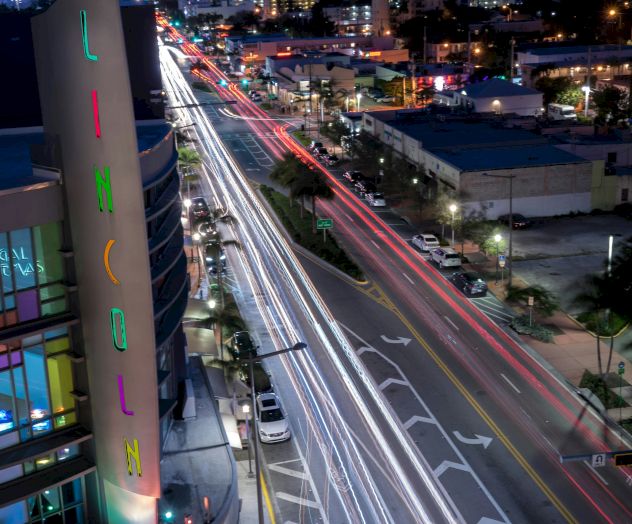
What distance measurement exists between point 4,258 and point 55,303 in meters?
2.61

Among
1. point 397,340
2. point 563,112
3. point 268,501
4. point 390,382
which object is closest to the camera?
point 268,501

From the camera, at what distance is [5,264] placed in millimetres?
27516

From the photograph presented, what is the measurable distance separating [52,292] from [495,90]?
92089 mm

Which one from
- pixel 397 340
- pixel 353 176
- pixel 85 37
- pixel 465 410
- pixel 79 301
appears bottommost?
pixel 465 410

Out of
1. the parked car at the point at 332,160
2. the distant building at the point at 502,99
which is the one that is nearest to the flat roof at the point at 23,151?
the parked car at the point at 332,160

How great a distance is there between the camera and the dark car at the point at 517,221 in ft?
240

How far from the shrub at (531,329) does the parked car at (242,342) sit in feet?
48.4

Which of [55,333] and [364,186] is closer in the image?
[55,333]

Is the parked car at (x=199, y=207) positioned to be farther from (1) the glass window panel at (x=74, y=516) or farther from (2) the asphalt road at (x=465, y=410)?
(1) the glass window panel at (x=74, y=516)

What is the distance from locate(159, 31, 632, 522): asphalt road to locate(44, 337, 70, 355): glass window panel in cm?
1294

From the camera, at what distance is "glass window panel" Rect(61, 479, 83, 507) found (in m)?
31.5

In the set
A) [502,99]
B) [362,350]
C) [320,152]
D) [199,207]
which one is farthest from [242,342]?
[502,99]

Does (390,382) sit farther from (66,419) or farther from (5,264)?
(5,264)

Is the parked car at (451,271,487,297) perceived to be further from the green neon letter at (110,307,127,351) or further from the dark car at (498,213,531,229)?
the green neon letter at (110,307,127,351)
